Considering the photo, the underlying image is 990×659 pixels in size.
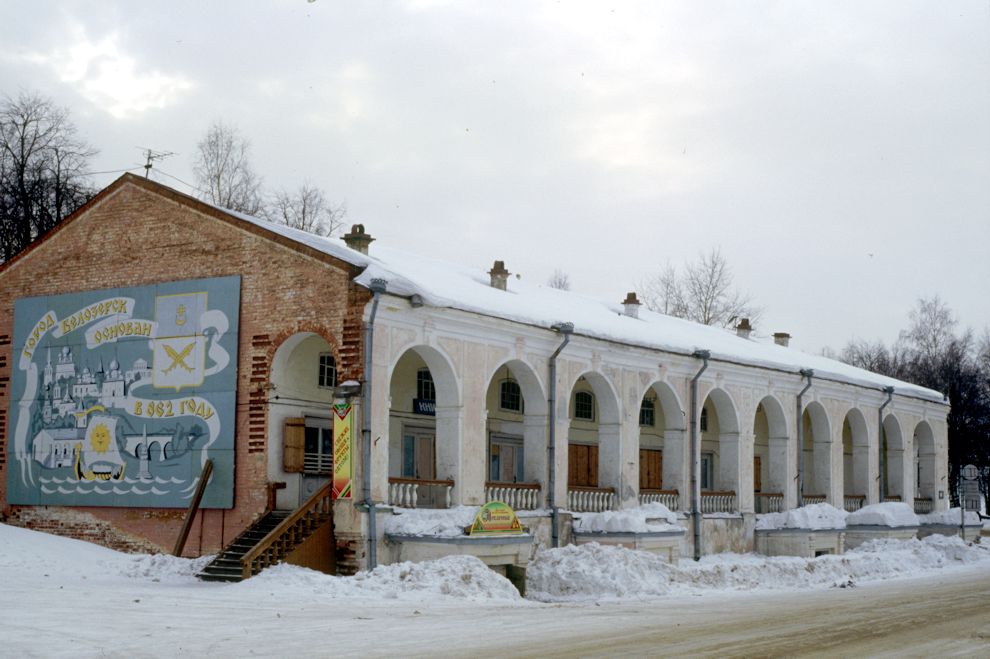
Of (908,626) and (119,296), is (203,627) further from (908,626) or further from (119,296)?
(119,296)

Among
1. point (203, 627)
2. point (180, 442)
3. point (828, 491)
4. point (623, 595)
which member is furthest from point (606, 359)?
point (203, 627)

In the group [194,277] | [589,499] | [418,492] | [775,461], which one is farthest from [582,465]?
[194,277]

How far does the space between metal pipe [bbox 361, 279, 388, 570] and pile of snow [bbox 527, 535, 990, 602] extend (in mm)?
3128

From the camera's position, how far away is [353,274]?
21.3 meters

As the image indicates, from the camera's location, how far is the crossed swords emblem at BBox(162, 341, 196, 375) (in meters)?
23.0

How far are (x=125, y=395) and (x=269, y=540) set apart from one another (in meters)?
5.47

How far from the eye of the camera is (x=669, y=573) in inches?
896

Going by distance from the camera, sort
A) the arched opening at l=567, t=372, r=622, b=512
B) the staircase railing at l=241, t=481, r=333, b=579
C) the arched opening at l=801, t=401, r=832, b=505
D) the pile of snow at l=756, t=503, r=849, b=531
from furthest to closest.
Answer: the arched opening at l=801, t=401, r=832, b=505
the pile of snow at l=756, t=503, r=849, b=531
the arched opening at l=567, t=372, r=622, b=512
the staircase railing at l=241, t=481, r=333, b=579

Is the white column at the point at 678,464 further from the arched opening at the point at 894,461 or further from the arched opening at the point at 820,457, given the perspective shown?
the arched opening at the point at 894,461

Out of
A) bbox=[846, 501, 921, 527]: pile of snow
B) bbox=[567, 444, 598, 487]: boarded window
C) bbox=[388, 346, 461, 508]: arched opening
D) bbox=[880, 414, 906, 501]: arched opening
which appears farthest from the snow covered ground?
bbox=[880, 414, 906, 501]: arched opening

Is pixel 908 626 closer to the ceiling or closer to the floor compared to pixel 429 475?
closer to the floor

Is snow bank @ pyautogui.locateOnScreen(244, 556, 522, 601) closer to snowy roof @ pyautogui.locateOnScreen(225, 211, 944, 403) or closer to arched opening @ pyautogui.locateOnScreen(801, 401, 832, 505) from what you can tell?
snowy roof @ pyautogui.locateOnScreen(225, 211, 944, 403)

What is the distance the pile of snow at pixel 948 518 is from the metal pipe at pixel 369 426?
23139mm

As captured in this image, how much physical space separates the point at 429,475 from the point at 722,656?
15.3 metres
